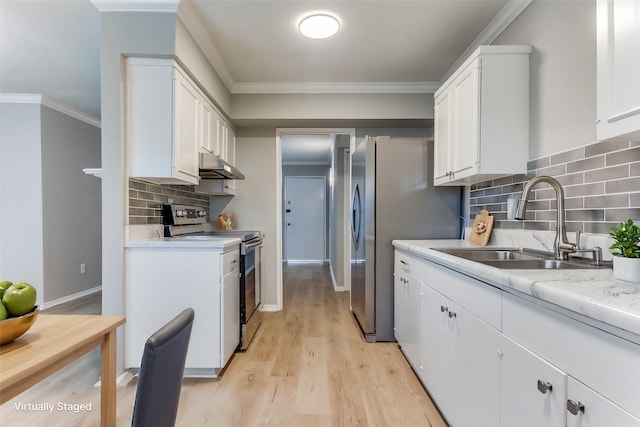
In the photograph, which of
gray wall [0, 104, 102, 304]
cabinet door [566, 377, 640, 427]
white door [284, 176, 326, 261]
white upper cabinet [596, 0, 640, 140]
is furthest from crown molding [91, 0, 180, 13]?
white door [284, 176, 326, 261]

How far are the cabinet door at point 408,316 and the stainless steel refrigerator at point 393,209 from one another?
16 cm

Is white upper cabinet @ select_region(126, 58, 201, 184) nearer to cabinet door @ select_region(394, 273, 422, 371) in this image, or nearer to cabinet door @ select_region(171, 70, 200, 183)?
cabinet door @ select_region(171, 70, 200, 183)

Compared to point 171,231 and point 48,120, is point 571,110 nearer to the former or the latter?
point 171,231

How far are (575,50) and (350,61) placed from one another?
1.65 meters

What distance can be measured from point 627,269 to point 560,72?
1206 mm

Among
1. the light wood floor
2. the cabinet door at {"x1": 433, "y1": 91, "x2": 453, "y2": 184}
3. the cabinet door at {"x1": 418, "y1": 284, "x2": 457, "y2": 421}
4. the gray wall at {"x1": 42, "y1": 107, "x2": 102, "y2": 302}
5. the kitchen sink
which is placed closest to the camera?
the kitchen sink

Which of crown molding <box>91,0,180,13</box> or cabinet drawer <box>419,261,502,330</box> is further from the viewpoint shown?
crown molding <box>91,0,180,13</box>

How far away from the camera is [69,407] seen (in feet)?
5.74

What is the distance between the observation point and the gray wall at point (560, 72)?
1.45 meters

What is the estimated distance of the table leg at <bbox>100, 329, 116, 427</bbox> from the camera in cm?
93

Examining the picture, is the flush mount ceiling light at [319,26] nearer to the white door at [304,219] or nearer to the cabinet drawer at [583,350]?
the cabinet drawer at [583,350]

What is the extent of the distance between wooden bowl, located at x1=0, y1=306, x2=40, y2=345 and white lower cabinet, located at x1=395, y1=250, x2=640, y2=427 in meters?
1.35

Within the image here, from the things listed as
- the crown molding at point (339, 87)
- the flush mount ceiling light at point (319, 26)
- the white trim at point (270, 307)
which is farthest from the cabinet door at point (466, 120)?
the white trim at point (270, 307)

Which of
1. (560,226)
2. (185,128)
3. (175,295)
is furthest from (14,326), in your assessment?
(560,226)
